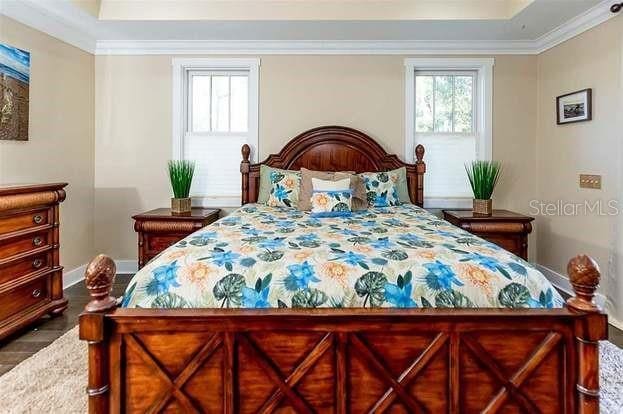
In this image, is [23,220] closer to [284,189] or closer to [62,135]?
[62,135]

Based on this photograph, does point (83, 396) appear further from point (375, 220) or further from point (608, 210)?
point (608, 210)

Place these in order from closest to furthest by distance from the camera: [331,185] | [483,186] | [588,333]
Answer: [588,333] < [331,185] < [483,186]

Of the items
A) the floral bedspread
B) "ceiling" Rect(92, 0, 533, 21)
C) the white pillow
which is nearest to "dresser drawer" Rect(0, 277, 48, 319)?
the floral bedspread

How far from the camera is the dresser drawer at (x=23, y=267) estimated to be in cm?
256

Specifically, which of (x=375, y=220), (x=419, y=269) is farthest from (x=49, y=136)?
(x=419, y=269)

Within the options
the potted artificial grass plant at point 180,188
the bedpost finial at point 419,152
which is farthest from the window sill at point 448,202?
the potted artificial grass plant at point 180,188

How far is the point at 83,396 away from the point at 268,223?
1.37m

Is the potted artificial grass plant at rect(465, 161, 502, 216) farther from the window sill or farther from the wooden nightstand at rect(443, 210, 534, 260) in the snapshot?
the window sill

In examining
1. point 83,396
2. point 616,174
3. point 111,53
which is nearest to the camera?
point 83,396

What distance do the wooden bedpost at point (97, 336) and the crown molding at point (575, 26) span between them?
3954mm

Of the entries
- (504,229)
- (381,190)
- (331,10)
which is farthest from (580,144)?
(331,10)

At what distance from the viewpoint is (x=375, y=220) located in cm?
273

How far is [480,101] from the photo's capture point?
13.4 feet

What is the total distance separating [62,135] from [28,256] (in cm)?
142
